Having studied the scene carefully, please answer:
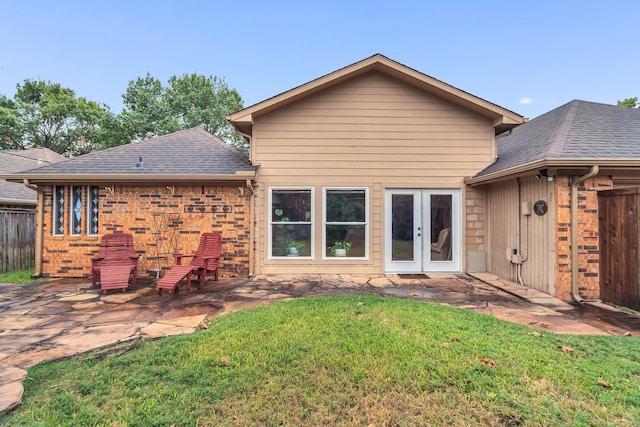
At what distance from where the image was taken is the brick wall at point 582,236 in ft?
16.6

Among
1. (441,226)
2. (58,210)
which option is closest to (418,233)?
(441,226)

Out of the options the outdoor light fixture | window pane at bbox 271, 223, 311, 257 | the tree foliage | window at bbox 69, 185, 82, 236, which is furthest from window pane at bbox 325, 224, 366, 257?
the tree foliage

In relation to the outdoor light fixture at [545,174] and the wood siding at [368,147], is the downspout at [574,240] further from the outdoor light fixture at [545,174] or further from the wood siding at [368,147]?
the wood siding at [368,147]

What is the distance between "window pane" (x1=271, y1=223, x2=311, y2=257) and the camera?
283 inches

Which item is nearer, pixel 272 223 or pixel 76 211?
pixel 76 211

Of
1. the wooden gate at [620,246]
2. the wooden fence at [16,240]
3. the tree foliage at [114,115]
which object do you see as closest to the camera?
the wooden gate at [620,246]

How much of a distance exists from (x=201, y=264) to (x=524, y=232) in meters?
6.41

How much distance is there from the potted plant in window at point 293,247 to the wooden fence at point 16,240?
7311 mm

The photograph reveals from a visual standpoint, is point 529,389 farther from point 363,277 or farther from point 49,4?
point 49,4

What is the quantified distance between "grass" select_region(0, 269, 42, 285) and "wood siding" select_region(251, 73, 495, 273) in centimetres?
510

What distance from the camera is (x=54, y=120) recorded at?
78.6 feet

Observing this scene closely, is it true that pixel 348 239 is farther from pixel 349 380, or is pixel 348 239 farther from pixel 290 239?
pixel 349 380

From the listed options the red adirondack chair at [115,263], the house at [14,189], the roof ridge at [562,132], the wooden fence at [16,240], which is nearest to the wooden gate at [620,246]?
the roof ridge at [562,132]

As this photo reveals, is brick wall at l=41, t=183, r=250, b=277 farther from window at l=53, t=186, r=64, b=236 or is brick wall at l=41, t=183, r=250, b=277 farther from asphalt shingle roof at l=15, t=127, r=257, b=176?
asphalt shingle roof at l=15, t=127, r=257, b=176
